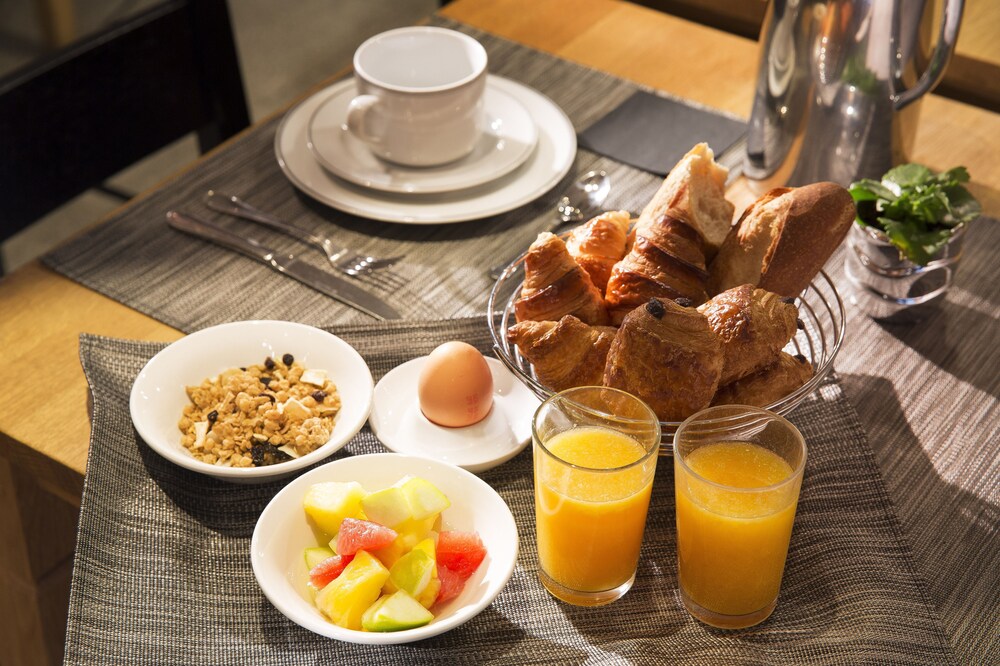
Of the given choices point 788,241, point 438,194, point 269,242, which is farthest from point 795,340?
point 269,242

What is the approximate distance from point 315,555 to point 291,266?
0.50 metres

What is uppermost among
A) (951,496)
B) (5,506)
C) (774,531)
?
(774,531)

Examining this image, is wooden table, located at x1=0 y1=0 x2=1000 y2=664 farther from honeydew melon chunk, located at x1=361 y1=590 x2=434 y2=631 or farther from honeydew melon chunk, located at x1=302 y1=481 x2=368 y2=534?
honeydew melon chunk, located at x1=361 y1=590 x2=434 y2=631

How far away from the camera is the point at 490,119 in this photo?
1441 mm

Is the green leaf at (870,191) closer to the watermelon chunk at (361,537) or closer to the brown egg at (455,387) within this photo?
the brown egg at (455,387)

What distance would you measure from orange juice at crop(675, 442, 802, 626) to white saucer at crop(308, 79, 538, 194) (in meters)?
0.63

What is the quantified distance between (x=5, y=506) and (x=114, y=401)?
24 centimetres

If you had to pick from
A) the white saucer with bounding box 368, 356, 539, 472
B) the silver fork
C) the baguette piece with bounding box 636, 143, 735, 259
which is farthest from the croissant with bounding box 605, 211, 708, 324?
the silver fork

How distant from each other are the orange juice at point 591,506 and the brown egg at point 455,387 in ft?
0.55

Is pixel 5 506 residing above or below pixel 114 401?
below

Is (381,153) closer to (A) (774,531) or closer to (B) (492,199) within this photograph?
(B) (492,199)

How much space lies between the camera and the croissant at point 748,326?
0.85 meters

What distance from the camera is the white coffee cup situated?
4.10 feet

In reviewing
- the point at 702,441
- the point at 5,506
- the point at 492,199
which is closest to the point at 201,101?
the point at 492,199
